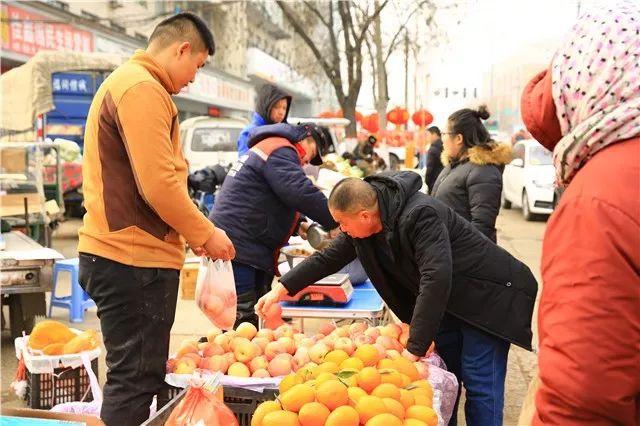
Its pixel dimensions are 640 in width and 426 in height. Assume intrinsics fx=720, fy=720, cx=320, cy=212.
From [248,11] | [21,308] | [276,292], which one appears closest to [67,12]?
[21,308]

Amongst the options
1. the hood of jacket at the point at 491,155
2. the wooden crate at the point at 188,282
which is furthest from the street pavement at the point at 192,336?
the hood of jacket at the point at 491,155

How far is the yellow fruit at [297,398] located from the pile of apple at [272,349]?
47cm

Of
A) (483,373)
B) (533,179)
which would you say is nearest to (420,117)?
(533,179)

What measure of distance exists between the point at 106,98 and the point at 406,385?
170 centimetres

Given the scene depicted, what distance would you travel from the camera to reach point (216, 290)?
3.47 metres

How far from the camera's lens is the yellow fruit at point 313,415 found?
2531 mm

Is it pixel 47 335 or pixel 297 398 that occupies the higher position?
pixel 297 398

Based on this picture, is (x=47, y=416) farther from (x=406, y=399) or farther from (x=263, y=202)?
(x=263, y=202)

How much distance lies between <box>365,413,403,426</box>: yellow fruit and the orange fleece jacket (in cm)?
107

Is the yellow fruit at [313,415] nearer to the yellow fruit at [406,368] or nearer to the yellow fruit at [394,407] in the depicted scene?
the yellow fruit at [394,407]

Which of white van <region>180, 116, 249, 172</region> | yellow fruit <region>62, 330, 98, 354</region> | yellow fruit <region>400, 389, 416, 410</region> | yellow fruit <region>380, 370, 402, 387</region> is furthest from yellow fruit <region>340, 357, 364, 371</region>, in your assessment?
white van <region>180, 116, 249, 172</region>

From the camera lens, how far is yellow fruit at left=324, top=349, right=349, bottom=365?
3.08 metres

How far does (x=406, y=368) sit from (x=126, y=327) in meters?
1.18

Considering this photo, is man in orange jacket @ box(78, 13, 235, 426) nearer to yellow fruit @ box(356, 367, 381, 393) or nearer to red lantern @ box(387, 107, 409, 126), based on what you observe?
yellow fruit @ box(356, 367, 381, 393)
